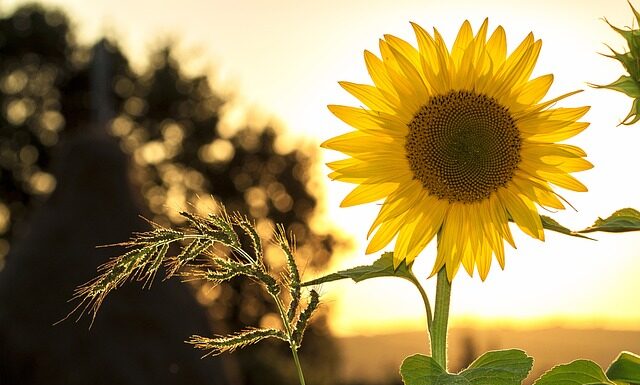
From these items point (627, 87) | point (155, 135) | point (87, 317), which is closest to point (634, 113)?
point (627, 87)

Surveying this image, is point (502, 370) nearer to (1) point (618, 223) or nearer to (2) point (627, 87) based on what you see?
(1) point (618, 223)

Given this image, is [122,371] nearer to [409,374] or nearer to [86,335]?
[86,335]

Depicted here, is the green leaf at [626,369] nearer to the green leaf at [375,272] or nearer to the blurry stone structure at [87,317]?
the green leaf at [375,272]

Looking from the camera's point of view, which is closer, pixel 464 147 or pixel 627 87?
pixel 627 87

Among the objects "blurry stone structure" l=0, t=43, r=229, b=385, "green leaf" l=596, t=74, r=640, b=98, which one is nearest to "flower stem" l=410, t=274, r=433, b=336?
"green leaf" l=596, t=74, r=640, b=98

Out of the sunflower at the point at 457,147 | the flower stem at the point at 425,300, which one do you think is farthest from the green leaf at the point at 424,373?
the sunflower at the point at 457,147
